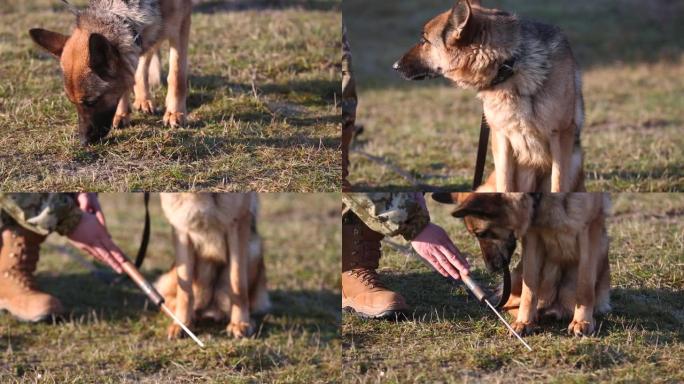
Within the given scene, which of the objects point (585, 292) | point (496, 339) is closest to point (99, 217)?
point (496, 339)

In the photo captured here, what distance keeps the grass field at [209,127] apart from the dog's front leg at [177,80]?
112 mm

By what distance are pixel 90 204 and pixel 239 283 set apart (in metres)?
1.42

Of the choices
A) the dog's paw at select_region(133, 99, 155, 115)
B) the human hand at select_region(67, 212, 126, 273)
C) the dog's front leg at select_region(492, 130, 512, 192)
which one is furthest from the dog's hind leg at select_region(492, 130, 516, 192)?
the human hand at select_region(67, 212, 126, 273)

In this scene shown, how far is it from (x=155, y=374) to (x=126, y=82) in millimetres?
2226

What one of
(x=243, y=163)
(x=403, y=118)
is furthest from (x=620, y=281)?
(x=403, y=118)

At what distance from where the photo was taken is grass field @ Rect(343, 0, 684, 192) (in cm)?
949

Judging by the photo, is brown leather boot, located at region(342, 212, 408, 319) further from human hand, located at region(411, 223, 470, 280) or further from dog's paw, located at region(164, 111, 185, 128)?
dog's paw, located at region(164, 111, 185, 128)

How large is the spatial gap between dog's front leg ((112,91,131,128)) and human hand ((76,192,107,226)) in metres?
0.60

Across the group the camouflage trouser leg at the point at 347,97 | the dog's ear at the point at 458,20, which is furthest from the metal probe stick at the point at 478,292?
the camouflage trouser leg at the point at 347,97

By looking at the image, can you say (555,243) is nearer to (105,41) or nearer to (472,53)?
(472,53)

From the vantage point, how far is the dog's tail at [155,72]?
7744mm

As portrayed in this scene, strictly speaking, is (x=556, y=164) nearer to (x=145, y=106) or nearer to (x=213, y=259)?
(x=213, y=259)

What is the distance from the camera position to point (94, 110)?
21.3 ft

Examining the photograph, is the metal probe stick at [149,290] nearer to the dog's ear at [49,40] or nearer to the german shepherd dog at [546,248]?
the dog's ear at [49,40]
